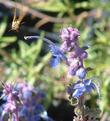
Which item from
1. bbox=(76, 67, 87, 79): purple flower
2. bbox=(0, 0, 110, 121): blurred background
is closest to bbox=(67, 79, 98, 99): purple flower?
bbox=(76, 67, 87, 79): purple flower

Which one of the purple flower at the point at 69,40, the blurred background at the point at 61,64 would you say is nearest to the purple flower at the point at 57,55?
the purple flower at the point at 69,40

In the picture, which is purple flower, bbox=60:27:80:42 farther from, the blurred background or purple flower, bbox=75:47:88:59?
the blurred background

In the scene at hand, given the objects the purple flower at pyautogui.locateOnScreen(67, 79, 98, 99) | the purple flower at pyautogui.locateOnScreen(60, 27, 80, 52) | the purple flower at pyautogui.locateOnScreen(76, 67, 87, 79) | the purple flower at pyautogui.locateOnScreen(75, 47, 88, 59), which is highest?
the purple flower at pyautogui.locateOnScreen(60, 27, 80, 52)

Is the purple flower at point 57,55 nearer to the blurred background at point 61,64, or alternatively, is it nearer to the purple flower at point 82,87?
the purple flower at point 82,87

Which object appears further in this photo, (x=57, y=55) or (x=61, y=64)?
(x=61, y=64)

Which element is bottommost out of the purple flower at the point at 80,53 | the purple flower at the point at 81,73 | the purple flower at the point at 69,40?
the purple flower at the point at 81,73

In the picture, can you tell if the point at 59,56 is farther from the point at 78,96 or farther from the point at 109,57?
the point at 109,57

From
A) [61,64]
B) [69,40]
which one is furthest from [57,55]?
[61,64]

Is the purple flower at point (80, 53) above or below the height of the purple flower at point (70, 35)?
below

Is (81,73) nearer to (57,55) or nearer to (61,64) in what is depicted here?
(57,55)

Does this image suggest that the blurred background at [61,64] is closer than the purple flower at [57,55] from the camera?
No

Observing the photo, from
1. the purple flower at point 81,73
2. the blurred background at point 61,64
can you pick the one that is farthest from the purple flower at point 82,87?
the blurred background at point 61,64
